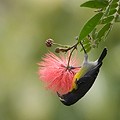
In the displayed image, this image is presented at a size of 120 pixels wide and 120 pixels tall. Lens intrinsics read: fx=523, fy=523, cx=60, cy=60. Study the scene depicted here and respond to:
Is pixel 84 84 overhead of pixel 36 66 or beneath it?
beneath

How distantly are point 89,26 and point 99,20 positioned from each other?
0.03 metres

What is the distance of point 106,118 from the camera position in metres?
3.88

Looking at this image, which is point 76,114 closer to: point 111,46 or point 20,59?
point 111,46

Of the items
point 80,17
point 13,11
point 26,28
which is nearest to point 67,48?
point 80,17

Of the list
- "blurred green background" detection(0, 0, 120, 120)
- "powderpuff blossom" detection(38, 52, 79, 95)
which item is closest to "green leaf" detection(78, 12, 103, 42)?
"powderpuff blossom" detection(38, 52, 79, 95)

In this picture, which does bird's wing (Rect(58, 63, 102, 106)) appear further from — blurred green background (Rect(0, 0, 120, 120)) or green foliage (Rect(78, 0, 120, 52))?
blurred green background (Rect(0, 0, 120, 120))

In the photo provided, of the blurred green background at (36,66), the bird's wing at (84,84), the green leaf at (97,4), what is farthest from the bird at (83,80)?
the blurred green background at (36,66)

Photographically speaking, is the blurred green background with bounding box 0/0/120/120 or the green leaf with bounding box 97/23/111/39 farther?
the blurred green background with bounding box 0/0/120/120

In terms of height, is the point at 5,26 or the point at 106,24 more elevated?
the point at 5,26

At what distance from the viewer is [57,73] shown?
4.02ft

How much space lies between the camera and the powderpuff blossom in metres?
1.20

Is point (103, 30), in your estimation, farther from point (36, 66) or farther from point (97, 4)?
point (36, 66)

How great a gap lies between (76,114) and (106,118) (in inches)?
11.2

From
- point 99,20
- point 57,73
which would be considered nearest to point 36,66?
point 57,73
